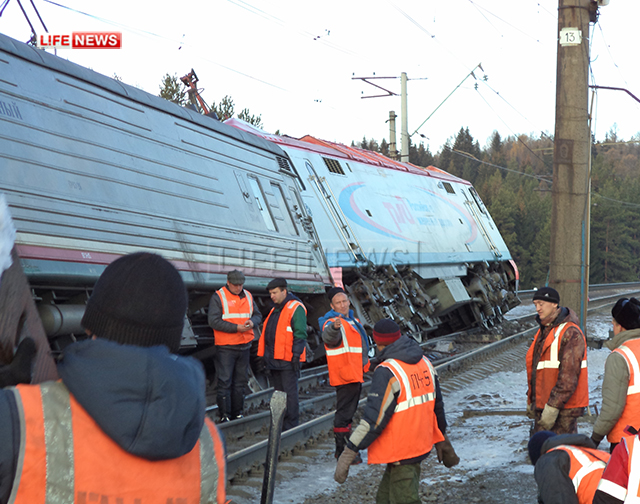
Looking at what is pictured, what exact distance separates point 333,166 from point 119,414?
35.5ft

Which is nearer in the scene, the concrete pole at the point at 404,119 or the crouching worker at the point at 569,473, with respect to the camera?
the crouching worker at the point at 569,473

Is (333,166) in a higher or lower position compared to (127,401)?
higher

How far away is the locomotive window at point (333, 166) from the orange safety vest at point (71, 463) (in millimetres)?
10585

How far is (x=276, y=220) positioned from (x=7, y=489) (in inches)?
315

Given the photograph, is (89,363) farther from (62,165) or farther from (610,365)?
(62,165)

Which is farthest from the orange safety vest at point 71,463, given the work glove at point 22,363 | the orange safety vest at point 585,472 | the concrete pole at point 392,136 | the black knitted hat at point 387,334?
the concrete pole at point 392,136

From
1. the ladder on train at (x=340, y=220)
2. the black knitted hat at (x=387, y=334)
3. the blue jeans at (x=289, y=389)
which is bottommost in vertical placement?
the blue jeans at (x=289, y=389)

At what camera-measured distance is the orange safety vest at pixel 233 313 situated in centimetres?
735

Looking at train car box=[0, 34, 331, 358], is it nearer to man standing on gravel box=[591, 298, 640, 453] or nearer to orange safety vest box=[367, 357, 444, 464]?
orange safety vest box=[367, 357, 444, 464]

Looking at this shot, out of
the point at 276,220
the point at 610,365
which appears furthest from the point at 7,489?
the point at 276,220

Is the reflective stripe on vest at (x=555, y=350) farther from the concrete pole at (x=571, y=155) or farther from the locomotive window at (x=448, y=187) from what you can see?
the locomotive window at (x=448, y=187)

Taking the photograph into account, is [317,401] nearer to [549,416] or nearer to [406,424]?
[549,416]

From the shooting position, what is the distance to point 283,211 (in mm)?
9664

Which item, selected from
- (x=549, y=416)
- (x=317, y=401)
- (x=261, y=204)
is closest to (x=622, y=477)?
(x=549, y=416)
